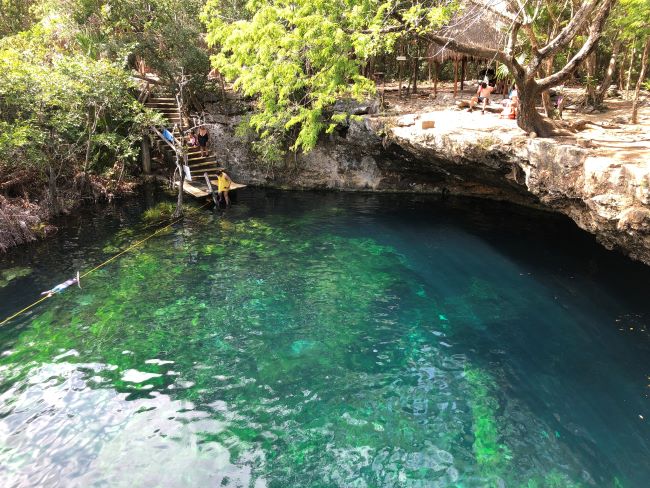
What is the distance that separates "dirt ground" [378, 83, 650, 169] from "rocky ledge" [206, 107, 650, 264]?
0.27 feet

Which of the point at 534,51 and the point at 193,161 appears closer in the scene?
the point at 534,51

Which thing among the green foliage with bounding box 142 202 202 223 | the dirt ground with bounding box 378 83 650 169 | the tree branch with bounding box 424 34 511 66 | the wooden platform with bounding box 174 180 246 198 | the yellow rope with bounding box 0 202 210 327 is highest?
the tree branch with bounding box 424 34 511 66

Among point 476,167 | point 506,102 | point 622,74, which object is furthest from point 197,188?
point 622,74

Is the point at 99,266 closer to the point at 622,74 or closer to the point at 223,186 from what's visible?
the point at 223,186

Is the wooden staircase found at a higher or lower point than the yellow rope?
higher

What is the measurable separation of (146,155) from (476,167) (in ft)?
60.4

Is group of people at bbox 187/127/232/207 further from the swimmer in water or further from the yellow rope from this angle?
the swimmer in water

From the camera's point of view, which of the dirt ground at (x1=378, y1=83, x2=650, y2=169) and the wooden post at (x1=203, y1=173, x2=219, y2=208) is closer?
the dirt ground at (x1=378, y1=83, x2=650, y2=169)

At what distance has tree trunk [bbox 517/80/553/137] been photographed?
1361cm

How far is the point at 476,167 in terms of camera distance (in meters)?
17.2

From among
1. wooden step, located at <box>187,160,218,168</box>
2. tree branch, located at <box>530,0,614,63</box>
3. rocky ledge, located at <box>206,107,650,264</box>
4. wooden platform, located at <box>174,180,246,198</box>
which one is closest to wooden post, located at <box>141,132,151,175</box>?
wooden step, located at <box>187,160,218,168</box>

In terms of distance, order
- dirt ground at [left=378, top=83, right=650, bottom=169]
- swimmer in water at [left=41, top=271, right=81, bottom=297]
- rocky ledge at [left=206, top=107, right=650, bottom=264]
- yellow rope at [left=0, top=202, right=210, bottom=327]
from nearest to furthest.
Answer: rocky ledge at [left=206, top=107, right=650, bottom=264], yellow rope at [left=0, top=202, right=210, bottom=327], dirt ground at [left=378, top=83, right=650, bottom=169], swimmer in water at [left=41, top=271, right=81, bottom=297]

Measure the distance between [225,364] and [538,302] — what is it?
27.7 ft

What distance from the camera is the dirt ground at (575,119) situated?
11969mm
